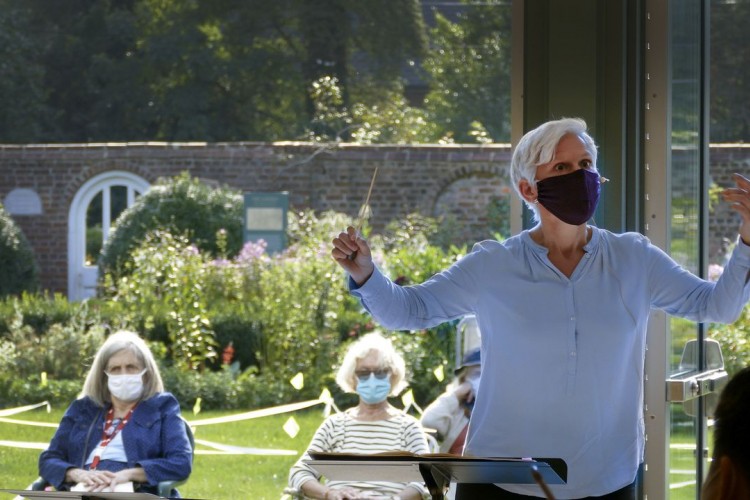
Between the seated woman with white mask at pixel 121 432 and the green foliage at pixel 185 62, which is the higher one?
the green foliage at pixel 185 62

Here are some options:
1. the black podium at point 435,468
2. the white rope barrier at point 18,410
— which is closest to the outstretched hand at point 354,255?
the black podium at point 435,468

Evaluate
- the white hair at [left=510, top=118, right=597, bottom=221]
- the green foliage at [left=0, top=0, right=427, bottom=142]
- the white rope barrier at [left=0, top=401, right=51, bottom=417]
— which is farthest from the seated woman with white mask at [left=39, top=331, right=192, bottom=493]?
the green foliage at [left=0, top=0, right=427, bottom=142]

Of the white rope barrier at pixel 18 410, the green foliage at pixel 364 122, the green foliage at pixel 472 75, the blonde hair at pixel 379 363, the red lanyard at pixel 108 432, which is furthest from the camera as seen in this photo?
the green foliage at pixel 472 75

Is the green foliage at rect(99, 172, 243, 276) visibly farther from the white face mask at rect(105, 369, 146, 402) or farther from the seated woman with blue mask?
the white face mask at rect(105, 369, 146, 402)

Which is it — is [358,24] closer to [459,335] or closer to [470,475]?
[459,335]

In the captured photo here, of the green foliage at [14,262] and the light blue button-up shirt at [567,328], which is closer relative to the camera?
the light blue button-up shirt at [567,328]

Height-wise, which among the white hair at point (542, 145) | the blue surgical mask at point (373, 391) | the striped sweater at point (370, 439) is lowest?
the striped sweater at point (370, 439)

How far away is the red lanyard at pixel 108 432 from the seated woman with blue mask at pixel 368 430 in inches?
25.6

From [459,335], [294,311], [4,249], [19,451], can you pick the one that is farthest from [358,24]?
[459,335]

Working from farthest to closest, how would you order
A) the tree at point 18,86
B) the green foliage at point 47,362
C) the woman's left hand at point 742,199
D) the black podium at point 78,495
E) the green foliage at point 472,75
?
the tree at point 18,86 → the green foliage at point 472,75 → the green foliage at point 47,362 → the woman's left hand at point 742,199 → the black podium at point 78,495

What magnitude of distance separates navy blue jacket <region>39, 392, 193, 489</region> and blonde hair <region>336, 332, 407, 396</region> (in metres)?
0.73

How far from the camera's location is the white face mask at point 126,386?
4703mm

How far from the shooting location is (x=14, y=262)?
15352 mm

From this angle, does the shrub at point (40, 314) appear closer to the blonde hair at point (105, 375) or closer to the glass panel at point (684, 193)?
the blonde hair at point (105, 375)
